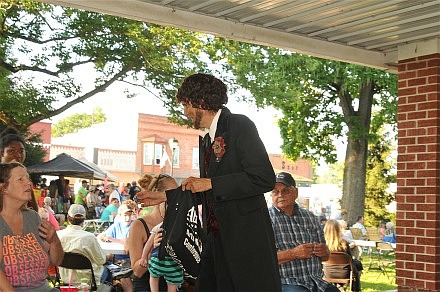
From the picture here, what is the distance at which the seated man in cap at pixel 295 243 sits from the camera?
5066 millimetres

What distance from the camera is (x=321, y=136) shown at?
24562 millimetres

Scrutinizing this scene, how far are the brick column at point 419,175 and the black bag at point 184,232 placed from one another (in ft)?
13.1


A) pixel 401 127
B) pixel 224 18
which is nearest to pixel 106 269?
pixel 224 18

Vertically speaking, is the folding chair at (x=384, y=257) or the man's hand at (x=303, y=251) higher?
the man's hand at (x=303, y=251)

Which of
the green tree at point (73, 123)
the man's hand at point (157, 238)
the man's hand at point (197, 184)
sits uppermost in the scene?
the green tree at point (73, 123)

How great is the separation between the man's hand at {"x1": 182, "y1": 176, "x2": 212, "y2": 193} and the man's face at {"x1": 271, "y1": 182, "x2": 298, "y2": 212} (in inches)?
94.3

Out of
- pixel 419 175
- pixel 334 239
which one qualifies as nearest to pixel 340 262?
pixel 334 239

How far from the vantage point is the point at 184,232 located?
10.0ft

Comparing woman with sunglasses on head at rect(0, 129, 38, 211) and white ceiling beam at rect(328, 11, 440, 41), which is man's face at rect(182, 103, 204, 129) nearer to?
woman with sunglasses on head at rect(0, 129, 38, 211)

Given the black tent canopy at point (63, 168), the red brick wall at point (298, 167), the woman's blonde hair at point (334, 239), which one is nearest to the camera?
the woman's blonde hair at point (334, 239)

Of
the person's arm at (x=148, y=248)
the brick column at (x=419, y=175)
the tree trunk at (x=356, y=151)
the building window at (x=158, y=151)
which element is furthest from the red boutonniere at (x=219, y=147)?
the building window at (x=158, y=151)

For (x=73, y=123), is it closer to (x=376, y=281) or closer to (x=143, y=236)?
(x=376, y=281)

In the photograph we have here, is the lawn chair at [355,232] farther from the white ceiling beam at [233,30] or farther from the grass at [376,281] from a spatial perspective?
the white ceiling beam at [233,30]

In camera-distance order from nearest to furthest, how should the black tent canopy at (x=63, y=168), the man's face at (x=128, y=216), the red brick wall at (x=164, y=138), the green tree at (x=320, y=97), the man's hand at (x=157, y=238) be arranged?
1. the man's hand at (x=157, y=238)
2. the man's face at (x=128, y=216)
3. the green tree at (x=320, y=97)
4. the black tent canopy at (x=63, y=168)
5. the red brick wall at (x=164, y=138)
